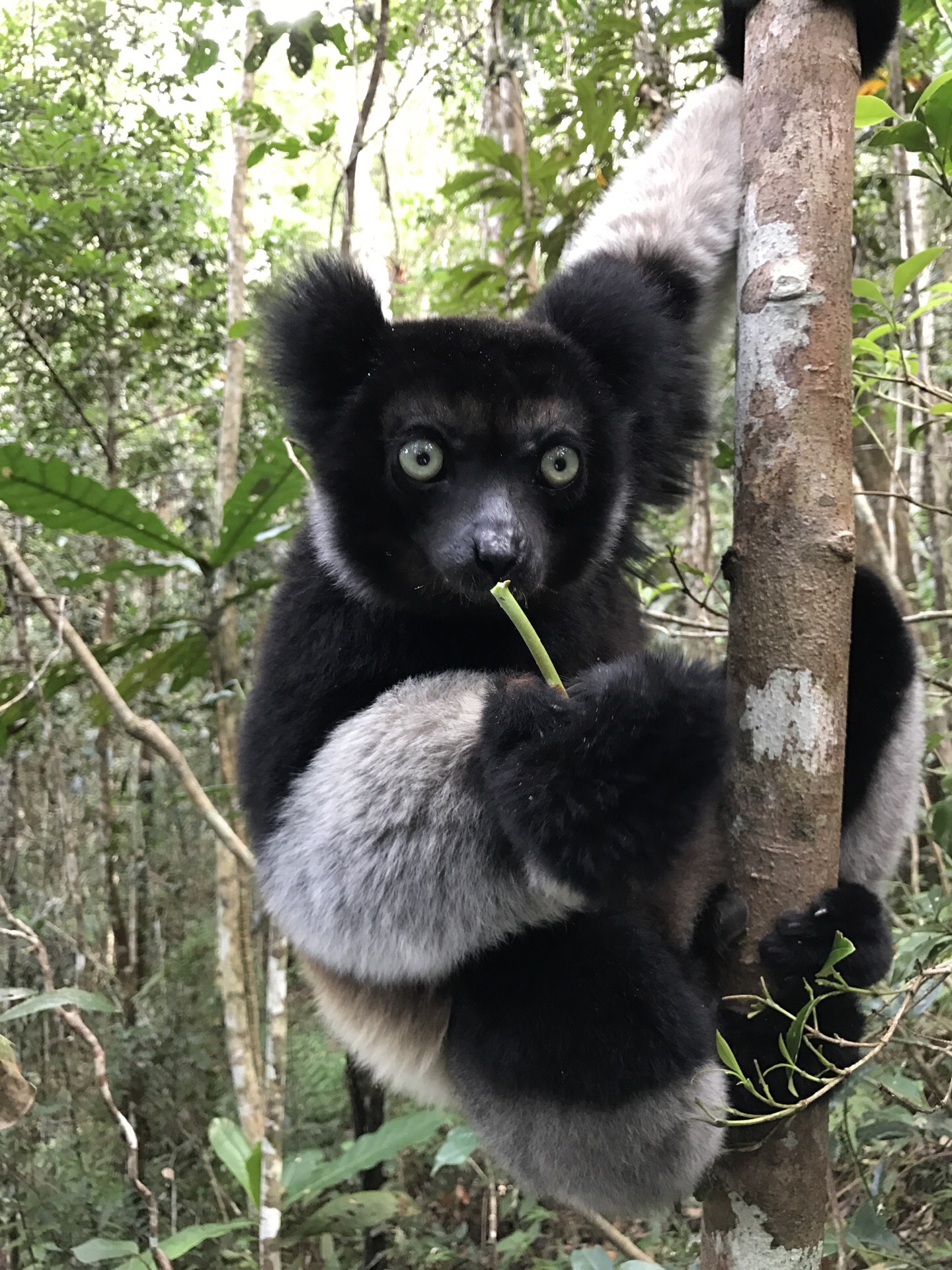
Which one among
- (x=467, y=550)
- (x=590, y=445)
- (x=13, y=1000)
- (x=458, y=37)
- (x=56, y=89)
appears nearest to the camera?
(x=467, y=550)

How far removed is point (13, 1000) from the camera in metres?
5.03

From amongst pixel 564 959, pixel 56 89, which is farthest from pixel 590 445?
pixel 56 89

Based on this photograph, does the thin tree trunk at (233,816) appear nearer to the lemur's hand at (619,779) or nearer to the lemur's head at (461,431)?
the lemur's head at (461,431)

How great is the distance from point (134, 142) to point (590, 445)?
4715 millimetres

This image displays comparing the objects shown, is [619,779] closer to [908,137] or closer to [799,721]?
[799,721]

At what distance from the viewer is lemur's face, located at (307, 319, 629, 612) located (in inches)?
86.7

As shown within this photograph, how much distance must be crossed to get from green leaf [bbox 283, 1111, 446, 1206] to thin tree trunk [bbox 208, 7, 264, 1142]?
33 cm

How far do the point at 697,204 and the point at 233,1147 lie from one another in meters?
3.87

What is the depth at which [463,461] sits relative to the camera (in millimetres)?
2238

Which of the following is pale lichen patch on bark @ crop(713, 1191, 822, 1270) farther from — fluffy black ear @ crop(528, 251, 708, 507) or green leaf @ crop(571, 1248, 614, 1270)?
fluffy black ear @ crop(528, 251, 708, 507)

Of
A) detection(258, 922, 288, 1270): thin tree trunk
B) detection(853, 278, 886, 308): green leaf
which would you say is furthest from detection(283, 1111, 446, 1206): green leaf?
detection(853, 278, 886, 308): green leaf

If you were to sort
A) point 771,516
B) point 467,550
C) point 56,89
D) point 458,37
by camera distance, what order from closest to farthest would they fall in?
point 771,516, point 467,550, point 56,89, point 458,37

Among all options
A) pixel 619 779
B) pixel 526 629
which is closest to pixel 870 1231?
pixel 619 779

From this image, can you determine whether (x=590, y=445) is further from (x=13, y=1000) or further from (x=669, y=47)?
(x=13, y=1000)
